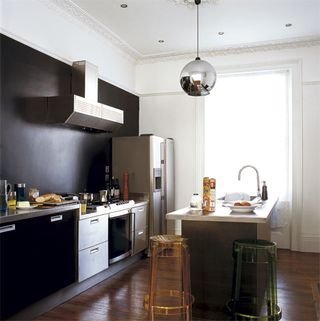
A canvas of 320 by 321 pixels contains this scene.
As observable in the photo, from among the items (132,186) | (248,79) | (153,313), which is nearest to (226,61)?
(248,79)

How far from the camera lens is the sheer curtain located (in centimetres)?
533

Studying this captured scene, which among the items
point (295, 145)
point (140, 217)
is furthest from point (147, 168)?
point (295, 145)

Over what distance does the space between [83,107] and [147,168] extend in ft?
4.79


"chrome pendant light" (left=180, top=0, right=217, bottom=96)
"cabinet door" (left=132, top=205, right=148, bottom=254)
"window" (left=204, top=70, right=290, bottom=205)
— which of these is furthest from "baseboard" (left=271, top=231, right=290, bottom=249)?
"chrome pendant light" (left=180, top=0, right=217, bottom=96)

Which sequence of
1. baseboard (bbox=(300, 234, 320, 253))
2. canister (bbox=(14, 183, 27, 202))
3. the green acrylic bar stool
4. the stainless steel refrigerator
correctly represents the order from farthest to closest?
baseboard (bbox=(300, 234, 320, 253)) < the stainless steel refrigerator < canister (bbox=(14, 183, 27, 202)) < the green acrylic bar stool

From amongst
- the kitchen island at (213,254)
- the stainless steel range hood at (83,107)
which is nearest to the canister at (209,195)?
the kitchen island at (213,254)

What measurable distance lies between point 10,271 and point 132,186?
8.24 feet

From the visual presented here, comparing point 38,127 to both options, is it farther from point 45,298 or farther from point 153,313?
point 153,313

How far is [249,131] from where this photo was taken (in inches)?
217

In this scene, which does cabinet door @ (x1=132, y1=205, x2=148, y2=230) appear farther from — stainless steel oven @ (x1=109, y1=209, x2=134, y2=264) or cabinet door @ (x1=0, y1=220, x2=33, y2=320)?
cabinet door @ (x1=0, y1=220, x2=33, y2=320)

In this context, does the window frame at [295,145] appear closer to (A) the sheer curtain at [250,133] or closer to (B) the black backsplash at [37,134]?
(A) the sheer curtain at [250,133]

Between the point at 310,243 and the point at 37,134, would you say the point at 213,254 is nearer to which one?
the point at 37,134

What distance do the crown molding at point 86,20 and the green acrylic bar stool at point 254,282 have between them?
3.12 metres

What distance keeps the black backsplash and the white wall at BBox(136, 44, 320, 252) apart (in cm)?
166
